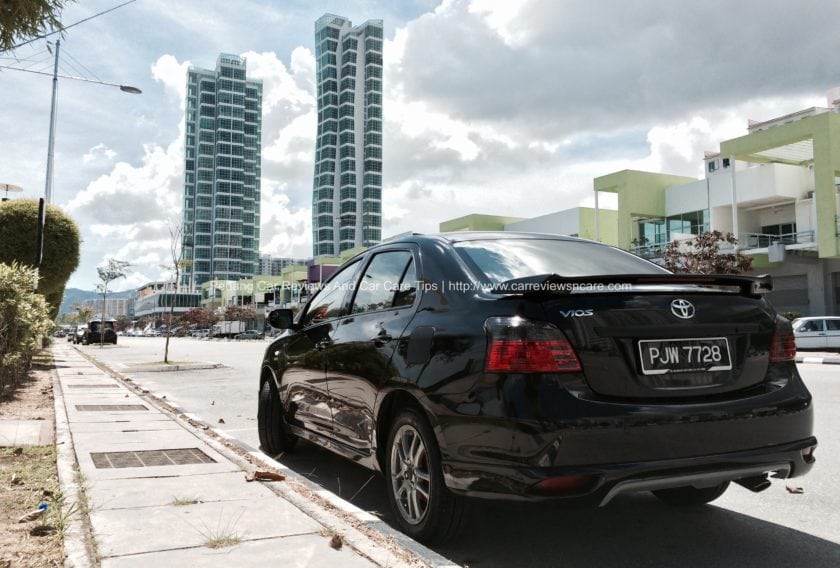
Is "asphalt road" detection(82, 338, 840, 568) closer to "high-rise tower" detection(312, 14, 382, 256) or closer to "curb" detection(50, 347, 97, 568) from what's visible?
"curb" detection(50, 347, 97, 568)

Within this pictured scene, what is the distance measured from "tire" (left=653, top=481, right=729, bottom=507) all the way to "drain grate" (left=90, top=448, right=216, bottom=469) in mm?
3423

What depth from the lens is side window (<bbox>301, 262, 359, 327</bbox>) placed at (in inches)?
196

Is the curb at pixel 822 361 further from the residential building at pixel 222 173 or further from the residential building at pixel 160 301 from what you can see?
the residential building at pixel 222 173

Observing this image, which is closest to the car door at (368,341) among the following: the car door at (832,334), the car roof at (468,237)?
the car roof at (468,237)

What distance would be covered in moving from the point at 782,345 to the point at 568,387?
1.32 metres

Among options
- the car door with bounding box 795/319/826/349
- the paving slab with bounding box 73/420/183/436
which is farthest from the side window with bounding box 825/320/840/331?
the paving slab with bounding box 73/420/183/436

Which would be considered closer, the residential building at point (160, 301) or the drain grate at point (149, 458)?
the drain grate at point (149, 458)

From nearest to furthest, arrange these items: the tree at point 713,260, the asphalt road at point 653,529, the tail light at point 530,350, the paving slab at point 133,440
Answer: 1. the tail light at point 530,350
2. the asphalt road at point 653,529
3. the paving slab at point 133,440
4. the tree at point 713,260

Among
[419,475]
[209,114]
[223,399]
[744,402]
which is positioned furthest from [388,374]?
[209,114]

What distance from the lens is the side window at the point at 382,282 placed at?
418cm

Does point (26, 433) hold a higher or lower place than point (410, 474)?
lower

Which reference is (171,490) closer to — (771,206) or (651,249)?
(651,249)

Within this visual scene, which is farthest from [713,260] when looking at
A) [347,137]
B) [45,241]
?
[347,137]

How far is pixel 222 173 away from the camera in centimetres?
16912
